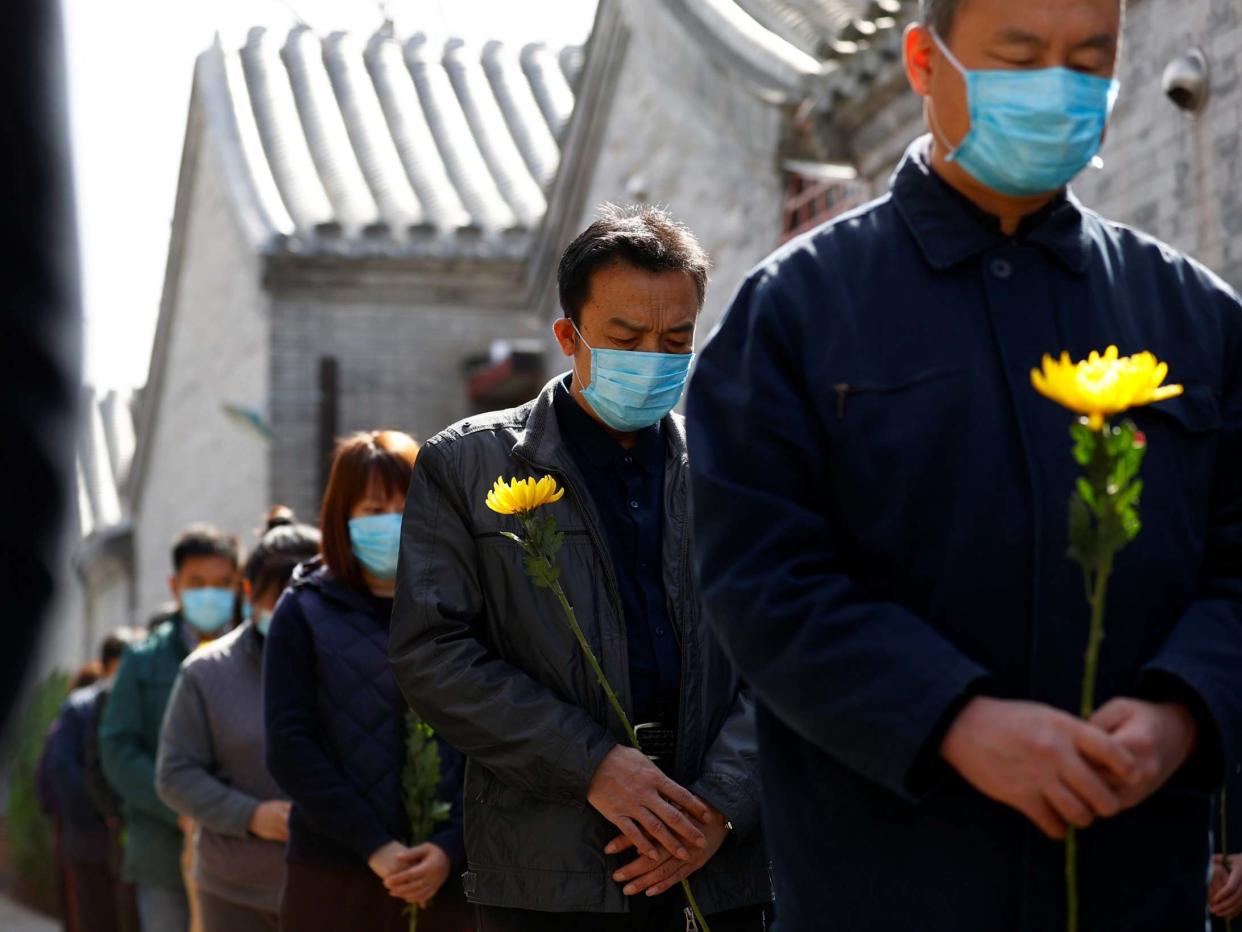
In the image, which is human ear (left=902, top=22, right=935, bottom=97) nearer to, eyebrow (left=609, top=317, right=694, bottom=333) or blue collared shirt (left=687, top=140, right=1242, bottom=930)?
blue collared shirt (left=687, top=140, right=1242, bottom=930)

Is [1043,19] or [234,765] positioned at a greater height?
[1043,19]

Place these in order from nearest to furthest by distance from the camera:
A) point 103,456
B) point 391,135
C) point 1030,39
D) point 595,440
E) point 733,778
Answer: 1. point 1030,39
2. point 733,778
3. point 595,440
4. point 391,135
5. point 103,456

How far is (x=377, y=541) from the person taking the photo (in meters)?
5.39

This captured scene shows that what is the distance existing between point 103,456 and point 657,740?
3200 centimetres

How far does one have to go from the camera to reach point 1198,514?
2713 millimetres

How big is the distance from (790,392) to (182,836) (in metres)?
6.66

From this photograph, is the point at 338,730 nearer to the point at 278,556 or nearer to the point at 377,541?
the point at 377,541

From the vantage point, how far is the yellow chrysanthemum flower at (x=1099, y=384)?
2398 millimetres

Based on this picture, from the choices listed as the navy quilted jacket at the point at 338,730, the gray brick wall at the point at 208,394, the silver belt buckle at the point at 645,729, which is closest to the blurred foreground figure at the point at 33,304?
the navy quilted jacket at the point at 338,730

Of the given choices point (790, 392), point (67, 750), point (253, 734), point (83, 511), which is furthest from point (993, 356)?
point (83, 511)

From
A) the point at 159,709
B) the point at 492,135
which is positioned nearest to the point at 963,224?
the point at 159,709

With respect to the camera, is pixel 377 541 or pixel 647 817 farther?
pixel 377 541

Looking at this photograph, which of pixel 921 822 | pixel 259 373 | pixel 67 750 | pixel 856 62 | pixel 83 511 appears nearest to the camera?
pixel 921 822

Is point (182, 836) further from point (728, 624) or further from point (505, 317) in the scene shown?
point (505, 317)
